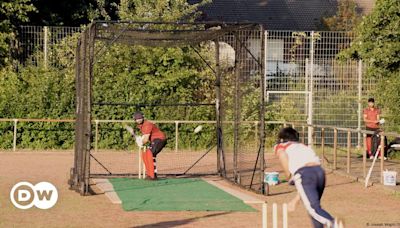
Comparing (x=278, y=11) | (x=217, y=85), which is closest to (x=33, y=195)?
(x=217, y=85)

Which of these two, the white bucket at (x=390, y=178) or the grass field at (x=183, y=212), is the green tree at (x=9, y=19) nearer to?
the grass field at (x=183, y=212)

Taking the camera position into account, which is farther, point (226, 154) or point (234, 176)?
point (226, 154)

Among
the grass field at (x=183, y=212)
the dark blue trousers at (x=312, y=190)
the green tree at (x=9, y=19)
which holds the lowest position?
the grass field at (x=183, y=212)

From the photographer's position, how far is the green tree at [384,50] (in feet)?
86.0

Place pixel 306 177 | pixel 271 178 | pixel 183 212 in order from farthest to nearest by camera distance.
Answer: pixel 271 178, pixel 183 212, pixel 306 177

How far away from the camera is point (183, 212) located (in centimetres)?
1531

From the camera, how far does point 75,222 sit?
14.0 metres

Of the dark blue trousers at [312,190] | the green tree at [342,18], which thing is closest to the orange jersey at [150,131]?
the dark blue trousers at [312,190]

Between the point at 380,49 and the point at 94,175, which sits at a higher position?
the point at 380,49

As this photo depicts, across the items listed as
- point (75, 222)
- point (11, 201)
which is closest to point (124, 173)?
point (11, 201)

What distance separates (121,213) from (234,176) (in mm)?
5847

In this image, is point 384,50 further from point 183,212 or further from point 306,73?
point 183,212

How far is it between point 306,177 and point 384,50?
15.9 meters

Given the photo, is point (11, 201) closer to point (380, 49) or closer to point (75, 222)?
point (75, 222)
